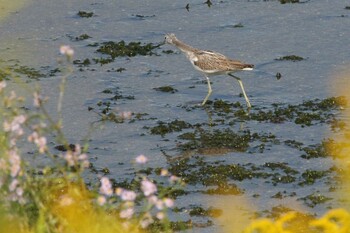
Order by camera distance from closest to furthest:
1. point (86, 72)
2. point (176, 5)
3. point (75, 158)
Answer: point (75, 158) < point (86, 72) < point (176, 5)

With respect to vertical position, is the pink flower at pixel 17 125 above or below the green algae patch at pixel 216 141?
above

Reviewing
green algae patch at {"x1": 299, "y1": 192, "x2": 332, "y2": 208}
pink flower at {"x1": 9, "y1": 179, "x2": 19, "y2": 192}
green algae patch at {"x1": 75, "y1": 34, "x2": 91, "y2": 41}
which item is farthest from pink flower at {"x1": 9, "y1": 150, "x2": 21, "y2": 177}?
green algae patch at {"x1": 75, "y1": 34, "x2": 91, "y2": 41}

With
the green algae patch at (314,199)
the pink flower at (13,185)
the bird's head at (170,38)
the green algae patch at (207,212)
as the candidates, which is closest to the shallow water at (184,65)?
the green algae patch at (314,199)

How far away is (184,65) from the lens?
18359mm

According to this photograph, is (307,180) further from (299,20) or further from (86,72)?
(299,20)

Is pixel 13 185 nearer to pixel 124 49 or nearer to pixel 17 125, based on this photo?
pixel 17 125

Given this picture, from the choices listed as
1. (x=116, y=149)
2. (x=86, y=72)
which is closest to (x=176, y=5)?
(x=86, y=72)

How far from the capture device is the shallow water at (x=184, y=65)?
14312mm

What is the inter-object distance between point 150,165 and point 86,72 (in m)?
4.30

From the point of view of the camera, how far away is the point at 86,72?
1797 centimetres

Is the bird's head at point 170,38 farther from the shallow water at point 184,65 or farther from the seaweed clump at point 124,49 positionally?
the seaweed clump at point 124,49

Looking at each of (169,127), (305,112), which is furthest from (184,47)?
(305,112)

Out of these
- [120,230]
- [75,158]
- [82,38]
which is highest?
[75,158]

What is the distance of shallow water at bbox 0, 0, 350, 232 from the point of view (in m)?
14.3
